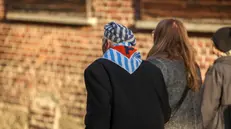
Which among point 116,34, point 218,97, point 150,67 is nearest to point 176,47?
point 150,67

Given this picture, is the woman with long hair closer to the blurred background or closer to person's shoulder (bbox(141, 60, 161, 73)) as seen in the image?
person's shoulder (bbox(141, 60, 161, 73))

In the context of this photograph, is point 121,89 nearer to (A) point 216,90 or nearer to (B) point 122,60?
(B) point 122,60

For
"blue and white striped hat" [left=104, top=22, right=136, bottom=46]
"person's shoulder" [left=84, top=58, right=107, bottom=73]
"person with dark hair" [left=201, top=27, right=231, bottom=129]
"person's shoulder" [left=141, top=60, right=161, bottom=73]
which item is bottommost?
"person with dark hair" [left=201, top=27, right=231, bottom=129]

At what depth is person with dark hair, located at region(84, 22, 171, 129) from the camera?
263 cm

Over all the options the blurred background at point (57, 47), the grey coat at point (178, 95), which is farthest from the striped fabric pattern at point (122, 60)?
the blurred background at point (57, 47)

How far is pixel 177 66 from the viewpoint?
321 centimetres

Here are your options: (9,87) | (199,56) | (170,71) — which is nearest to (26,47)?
(9,87)

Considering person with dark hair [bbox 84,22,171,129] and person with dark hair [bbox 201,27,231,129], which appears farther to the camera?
person with dark hair [bbox 201,27,231,129]

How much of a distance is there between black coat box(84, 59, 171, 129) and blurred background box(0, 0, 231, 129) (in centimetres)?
218

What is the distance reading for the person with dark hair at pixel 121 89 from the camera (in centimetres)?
263

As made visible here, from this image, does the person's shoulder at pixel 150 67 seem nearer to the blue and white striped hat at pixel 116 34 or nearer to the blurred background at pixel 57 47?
the blue and white striped hat at pixel 116 34

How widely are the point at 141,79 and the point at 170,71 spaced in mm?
483

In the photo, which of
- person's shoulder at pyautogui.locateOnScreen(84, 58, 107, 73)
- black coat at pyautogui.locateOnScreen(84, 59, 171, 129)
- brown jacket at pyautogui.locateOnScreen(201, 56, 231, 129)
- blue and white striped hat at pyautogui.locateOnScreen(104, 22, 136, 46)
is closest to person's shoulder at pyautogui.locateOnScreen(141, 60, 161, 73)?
black coat at pyautogui.locateOnScreen(84, 59, 171, 129)

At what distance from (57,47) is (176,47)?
300cm
